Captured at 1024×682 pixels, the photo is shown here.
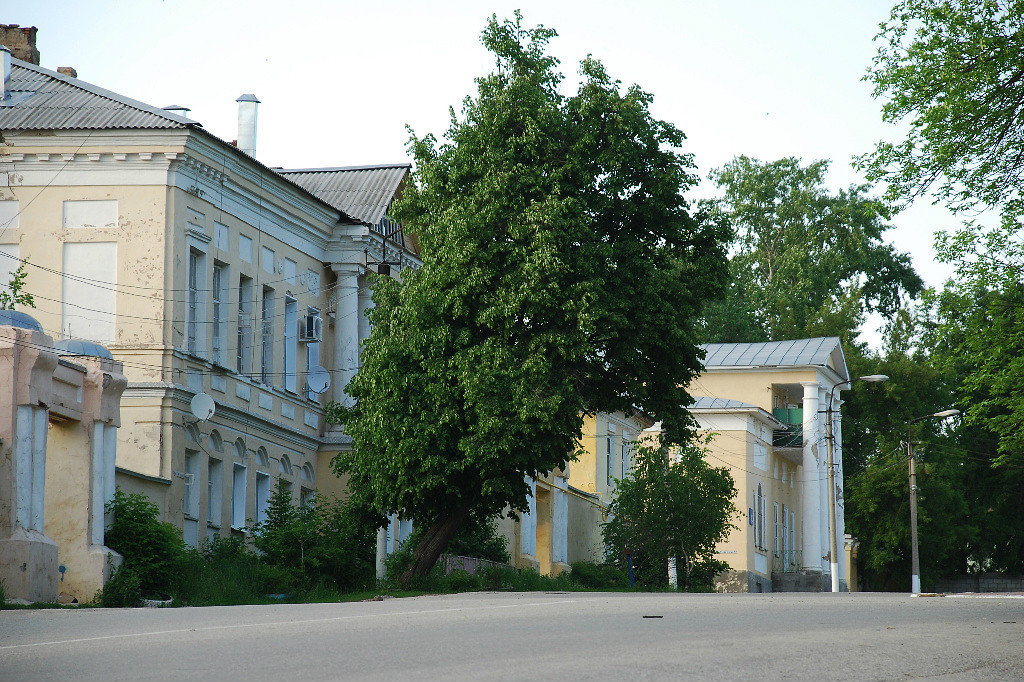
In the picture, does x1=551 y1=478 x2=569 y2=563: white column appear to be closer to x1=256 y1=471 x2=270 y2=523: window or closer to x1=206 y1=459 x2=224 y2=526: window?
x1=256 y1=471 x2=270 y2=523: window

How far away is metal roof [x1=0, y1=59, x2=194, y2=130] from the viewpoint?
29641 millimetres

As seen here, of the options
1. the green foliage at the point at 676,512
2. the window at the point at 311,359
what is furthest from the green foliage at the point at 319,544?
the green foliage at the point at 676,512

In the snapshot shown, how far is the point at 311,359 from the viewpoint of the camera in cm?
3625

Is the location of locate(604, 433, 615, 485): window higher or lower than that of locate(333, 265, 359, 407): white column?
lower

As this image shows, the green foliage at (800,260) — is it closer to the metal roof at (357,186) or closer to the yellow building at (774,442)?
the yellow building at (774,442)

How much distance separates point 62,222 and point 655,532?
20.6m

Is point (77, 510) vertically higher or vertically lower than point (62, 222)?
lower

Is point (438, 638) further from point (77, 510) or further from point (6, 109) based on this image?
point (6, 109)

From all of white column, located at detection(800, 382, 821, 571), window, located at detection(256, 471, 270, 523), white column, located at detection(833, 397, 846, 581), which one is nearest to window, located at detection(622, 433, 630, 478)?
white column, located at detection(800, 382, 821, 571)

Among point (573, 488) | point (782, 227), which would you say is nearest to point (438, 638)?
point (573, 488)

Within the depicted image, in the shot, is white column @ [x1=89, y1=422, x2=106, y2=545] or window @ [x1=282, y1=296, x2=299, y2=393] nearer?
white column @ [x1=89, y1=422, x2=106, y2=545]

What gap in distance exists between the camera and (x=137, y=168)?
1164 inches

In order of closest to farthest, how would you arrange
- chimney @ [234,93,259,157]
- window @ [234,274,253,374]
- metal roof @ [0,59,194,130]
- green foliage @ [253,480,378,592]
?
green foliage @ [253,480,378,592], metal roof @ [0,59,194,130], window @ [234,274,253,374], chimney @ [234,93,259,157]

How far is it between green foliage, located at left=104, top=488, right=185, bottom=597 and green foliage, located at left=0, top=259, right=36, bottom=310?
15.2ft
